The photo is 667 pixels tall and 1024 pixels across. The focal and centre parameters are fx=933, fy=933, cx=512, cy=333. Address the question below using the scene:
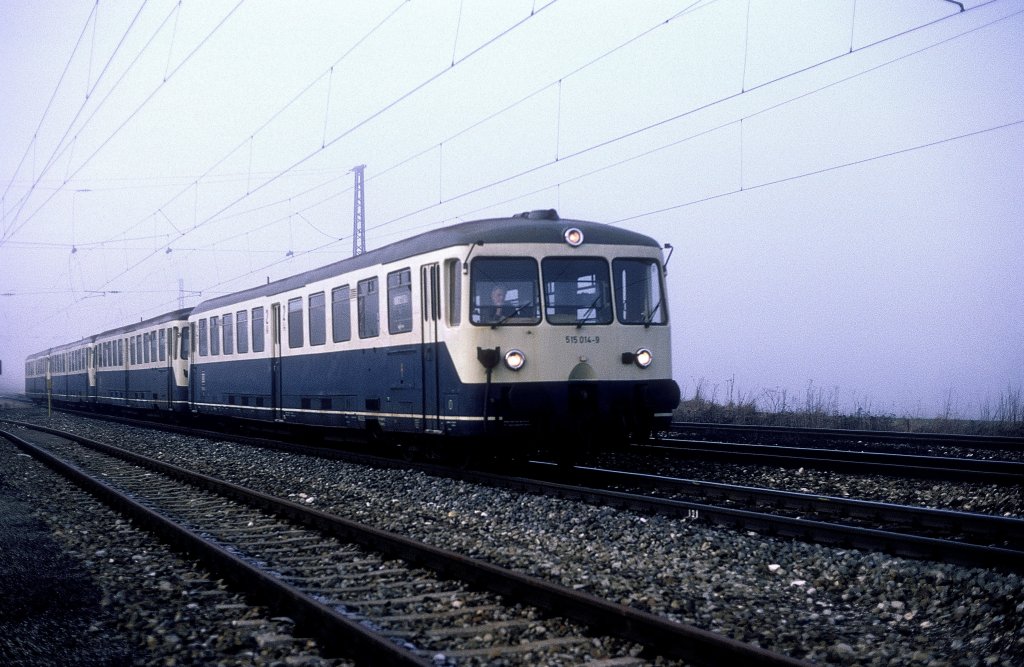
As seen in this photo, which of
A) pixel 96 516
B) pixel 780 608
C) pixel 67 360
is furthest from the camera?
pixel 67 360

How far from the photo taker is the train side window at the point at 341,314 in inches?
541

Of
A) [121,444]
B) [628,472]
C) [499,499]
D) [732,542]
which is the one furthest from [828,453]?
[121,444]

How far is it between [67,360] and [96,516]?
1602 inches

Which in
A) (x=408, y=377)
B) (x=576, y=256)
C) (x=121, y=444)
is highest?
(x=576, y=256)

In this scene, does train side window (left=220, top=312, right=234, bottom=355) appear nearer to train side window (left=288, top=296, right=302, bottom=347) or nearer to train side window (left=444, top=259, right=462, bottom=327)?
train side window (left=288, top=296, right=302, bottom=347)

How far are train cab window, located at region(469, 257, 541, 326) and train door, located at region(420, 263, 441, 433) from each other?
57 centimetres

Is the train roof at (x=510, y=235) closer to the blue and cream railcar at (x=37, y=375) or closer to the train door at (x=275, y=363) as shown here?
the train door at (x=275, y=363)

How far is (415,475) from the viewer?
11.7 meters

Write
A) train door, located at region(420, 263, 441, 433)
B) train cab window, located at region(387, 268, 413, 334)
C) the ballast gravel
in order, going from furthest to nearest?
train cab window, located at region(387, 268, 413, 334), train door, located at region(420, 263, 441, 433), the ballast gravel

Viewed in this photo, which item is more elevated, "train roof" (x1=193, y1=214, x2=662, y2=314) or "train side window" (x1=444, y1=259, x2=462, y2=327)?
"train roof" (x1=193, y1=214, x2=662, y2=314)

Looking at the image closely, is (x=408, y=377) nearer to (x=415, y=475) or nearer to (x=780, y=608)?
(x=415, y=475)

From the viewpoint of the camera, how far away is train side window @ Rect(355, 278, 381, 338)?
12.8 meters

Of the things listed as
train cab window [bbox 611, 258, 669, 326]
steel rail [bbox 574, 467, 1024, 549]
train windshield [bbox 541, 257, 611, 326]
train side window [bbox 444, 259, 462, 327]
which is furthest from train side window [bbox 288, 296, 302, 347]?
steel rail [bbox 574, 467, 1024, 549]

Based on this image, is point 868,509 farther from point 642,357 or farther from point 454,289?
point 454,289
